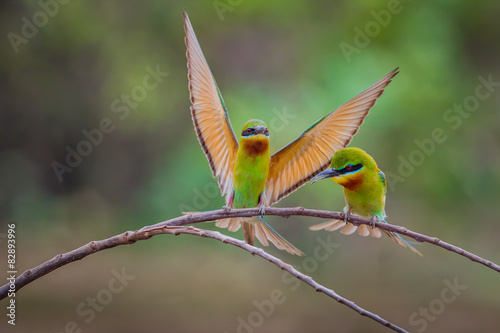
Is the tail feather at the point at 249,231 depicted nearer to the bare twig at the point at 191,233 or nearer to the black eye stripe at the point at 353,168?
the black eye stripe at the point at 353,168

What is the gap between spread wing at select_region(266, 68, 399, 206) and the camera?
146cm

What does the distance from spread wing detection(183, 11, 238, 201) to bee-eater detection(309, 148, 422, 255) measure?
34 cm

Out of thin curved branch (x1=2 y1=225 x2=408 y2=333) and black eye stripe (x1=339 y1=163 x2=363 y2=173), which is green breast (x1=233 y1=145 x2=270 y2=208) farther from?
thin curved branch (x1=2 y1=225 x2=408 y2=333)

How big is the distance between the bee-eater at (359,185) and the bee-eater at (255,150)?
64mm

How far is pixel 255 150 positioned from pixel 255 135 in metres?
0.07

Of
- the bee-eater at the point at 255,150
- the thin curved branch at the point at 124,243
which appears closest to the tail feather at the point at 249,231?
the bee-eater at the point at 255,150

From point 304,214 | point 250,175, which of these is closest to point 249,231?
point 250,175

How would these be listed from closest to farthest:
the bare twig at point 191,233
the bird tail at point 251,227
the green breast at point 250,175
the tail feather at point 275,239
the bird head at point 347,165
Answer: the bare twig at point 191,233, the tail feather at point 275,239, the bird head at point 347,165, the bird tail at point 251,227, the green breast at point 250,175

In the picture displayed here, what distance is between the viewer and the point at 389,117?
183 inches

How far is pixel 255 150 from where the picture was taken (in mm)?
1582

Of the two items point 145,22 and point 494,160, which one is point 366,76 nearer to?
point 494,160

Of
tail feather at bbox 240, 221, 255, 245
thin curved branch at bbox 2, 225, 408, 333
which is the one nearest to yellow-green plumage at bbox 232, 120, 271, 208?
tail feather at bbox 240, 221, 255, 245

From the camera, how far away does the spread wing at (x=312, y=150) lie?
1.46 metres

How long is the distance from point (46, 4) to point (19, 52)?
1.79ft
